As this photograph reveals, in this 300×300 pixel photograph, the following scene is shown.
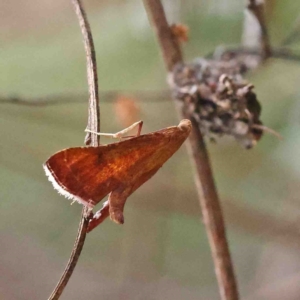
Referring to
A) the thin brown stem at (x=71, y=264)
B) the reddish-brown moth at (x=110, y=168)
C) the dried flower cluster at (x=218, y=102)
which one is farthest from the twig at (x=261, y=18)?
the thin brown stem at (x=71, y=264)

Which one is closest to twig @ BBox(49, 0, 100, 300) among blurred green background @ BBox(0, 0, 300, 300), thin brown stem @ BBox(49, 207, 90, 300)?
thin brown stem @ BBox(49, 207, 90, 300)

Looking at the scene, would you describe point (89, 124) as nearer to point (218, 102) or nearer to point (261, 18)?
point (218, 102)

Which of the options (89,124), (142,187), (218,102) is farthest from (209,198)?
(142,187)

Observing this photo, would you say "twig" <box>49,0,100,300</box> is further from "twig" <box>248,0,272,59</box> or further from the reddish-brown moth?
"twig" <box>248,0,272,59</box>

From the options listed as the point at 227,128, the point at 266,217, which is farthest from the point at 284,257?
the point at 227,128

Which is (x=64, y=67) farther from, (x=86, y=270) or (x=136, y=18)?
(x=86, y=270)

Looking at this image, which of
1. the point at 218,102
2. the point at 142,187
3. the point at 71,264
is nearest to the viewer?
the point at 71,264
